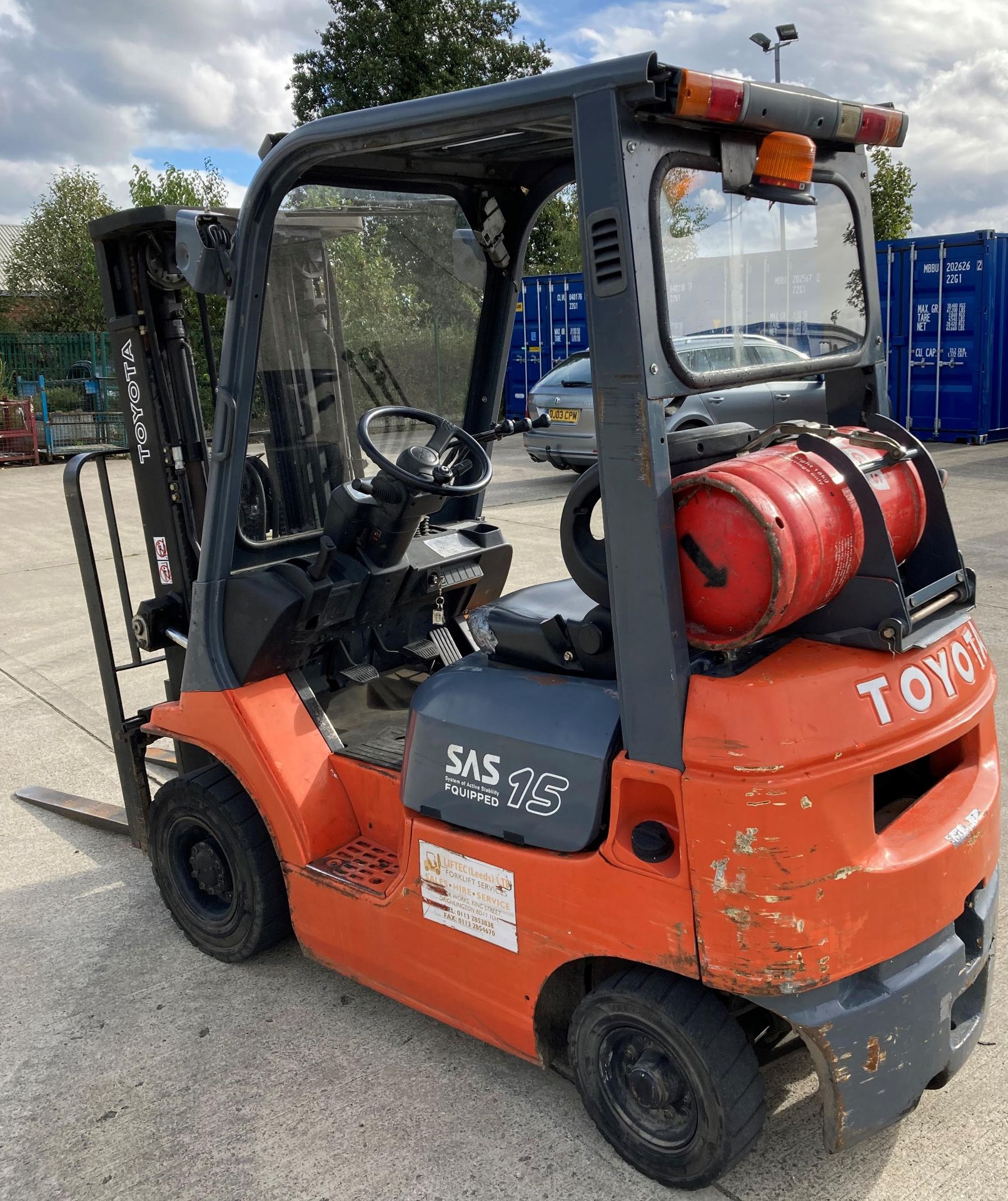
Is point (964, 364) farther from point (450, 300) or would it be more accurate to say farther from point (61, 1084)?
point (61, 1084)

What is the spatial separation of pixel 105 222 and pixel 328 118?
132 centimetres

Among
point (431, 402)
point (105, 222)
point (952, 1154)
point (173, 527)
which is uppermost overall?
point (105, 222)

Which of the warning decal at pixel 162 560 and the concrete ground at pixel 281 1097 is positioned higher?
the warning decal at pixel 162 560

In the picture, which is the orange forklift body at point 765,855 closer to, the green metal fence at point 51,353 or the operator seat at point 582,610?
the operator seat at point 582,610

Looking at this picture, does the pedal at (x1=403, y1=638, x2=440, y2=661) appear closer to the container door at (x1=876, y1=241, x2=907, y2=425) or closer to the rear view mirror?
the rear view mirror

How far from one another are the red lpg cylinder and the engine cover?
38 centimetres

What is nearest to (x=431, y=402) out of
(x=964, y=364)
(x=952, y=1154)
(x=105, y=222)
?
(x=105, y=222)

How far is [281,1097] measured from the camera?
9.53 feet

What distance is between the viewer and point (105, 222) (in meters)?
3.60

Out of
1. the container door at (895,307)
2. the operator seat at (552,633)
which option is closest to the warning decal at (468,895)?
the operator seat at (552,633)

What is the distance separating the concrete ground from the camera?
→ 8.46 ft

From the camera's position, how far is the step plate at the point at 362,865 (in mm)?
3002

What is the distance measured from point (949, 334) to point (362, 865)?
49.8 ft

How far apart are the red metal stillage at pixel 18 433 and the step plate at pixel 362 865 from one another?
18238 millimetres
